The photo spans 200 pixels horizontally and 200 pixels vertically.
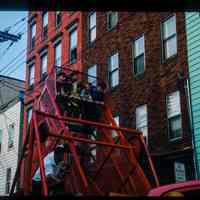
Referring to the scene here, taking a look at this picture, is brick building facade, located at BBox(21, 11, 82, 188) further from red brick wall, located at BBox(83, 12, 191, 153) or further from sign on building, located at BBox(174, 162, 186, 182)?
sign on building, located at BBox(174, 162, 186, 182)

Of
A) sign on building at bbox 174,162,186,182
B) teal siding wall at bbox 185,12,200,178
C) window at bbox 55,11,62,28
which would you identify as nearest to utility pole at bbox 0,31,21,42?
window at bbox 55,11,62,28

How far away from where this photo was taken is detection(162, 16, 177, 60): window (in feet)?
54.2

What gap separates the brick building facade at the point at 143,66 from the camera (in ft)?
50.7

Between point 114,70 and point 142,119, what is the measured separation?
3648 millimetres

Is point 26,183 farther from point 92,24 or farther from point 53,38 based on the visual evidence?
point 53,38

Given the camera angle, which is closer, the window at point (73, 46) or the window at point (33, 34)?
the window at point (73, 46)

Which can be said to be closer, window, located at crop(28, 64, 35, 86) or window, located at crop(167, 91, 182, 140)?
window, located at crop(167, 91, 182, 140)

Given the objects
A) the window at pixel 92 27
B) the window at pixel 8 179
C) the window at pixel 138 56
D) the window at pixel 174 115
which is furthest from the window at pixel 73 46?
the window at pixel 174 115

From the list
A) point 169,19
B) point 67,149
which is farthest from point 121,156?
point 169,19

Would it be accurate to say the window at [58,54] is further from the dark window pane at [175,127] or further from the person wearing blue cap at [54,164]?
the person wearing blue cap at [54,164]

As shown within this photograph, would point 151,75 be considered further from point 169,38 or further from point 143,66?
point 169,38

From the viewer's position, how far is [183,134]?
48.9 feet

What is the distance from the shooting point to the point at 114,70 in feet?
66.3

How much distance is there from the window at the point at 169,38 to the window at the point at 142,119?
231cm
